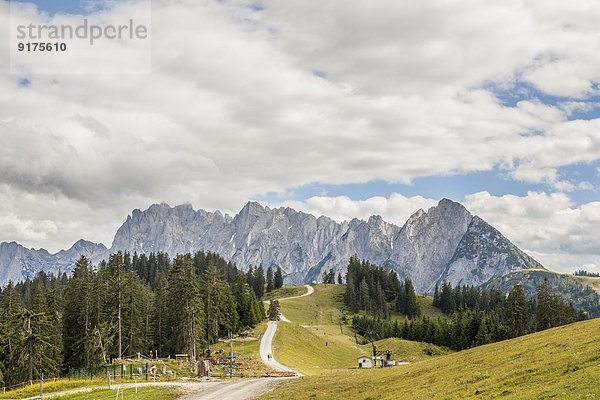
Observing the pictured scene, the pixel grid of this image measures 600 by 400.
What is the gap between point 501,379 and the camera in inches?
1189

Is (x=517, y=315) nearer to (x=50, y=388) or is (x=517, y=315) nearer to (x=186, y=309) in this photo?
(x=186, y=309)

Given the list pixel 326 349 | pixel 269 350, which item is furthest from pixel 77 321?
pixel 326 349

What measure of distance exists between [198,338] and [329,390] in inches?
1832

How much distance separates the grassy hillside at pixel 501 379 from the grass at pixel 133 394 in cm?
1046

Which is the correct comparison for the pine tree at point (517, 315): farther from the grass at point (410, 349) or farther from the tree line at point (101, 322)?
the tree line at point (101, 322)

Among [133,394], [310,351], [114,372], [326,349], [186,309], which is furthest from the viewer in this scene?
[326,349]

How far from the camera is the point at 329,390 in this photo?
143 feet

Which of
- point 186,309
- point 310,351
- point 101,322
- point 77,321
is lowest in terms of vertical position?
point 310,351

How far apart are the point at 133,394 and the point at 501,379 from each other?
35.0m

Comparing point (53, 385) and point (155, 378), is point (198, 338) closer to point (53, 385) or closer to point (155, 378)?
point (155, 378)

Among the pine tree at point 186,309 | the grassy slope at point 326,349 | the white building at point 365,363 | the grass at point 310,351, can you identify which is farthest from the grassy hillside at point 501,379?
the white building at point 365,363

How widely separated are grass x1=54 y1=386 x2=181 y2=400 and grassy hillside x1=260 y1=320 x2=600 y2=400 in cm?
1046

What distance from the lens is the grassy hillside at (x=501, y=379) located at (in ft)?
80.2

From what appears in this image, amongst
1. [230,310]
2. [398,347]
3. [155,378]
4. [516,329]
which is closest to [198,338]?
[155,378]
